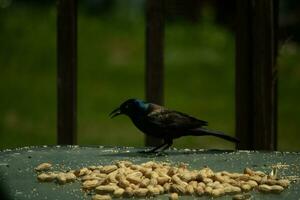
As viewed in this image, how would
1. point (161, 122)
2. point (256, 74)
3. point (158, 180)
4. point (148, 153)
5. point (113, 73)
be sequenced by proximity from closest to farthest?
point (158, 180), point (148, 153), point (161, 122), point (256, 74), point (113, 73)

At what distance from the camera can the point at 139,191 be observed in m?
2.67

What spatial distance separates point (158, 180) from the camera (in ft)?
9.23

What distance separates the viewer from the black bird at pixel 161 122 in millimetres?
3820

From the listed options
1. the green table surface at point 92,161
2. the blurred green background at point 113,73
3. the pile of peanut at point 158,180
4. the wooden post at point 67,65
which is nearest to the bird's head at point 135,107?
the green table surface at point 92,161

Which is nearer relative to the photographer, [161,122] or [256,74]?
[161,122]

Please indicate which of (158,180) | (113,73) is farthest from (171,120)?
(113,73)

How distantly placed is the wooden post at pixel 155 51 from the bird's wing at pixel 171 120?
233 mm

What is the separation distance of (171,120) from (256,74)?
0.50 m

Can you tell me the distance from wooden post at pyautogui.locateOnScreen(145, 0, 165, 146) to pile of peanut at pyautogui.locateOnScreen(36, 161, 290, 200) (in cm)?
93

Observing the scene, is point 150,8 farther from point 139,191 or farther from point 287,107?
point 287,107

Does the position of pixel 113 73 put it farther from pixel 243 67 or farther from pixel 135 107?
pixel 135 107

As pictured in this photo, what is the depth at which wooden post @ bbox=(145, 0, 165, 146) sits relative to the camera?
159 inches

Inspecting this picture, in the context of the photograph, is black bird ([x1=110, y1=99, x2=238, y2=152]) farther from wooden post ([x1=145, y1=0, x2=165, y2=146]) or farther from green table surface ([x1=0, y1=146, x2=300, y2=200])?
wooden post ([x1=145, y1=0, x2=165, y2=146])

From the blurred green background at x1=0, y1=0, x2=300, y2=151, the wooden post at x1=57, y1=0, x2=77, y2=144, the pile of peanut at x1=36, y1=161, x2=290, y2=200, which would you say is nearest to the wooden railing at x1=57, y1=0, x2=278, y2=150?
the wooden post at x1=57, y1=0, x2=77, y2=144
